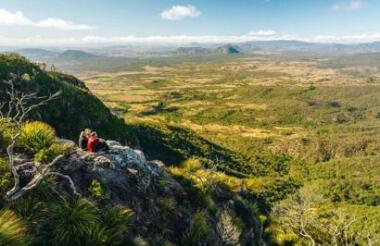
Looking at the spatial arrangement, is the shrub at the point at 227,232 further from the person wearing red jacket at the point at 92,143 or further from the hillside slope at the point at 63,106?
the hillside slope at the point at 63,106

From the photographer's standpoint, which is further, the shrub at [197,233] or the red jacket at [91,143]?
the red jacket at [91,143]

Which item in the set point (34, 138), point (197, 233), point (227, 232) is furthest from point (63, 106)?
point (197, 233)

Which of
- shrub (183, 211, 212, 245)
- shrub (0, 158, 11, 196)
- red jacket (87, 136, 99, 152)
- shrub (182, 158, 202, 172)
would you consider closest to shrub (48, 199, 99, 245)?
shrub (0, 158, 11, 196)

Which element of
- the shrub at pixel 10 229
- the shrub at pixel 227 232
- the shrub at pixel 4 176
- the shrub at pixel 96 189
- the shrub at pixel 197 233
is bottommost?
the shrub at pixel 227 232

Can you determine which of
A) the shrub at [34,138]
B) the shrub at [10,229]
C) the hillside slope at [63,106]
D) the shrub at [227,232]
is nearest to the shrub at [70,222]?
the shrub at [10,229]

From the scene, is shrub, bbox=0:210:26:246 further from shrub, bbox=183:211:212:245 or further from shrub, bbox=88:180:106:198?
shrub, bbox=183:211:212:245

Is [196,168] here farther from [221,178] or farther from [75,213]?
[75,213]
